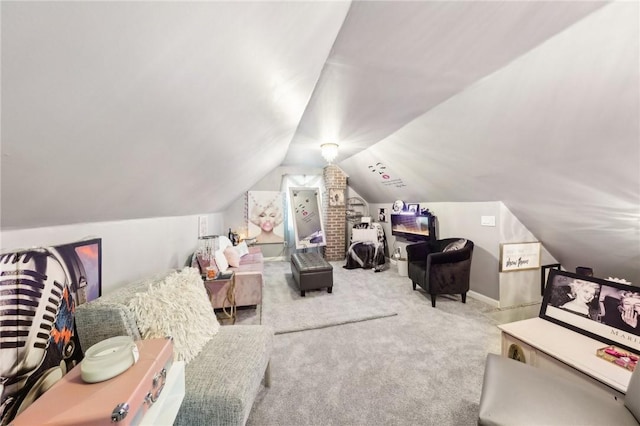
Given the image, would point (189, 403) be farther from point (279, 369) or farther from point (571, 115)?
point (571, 115)

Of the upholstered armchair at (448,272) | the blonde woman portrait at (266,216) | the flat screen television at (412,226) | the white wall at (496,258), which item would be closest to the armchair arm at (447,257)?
the upholstered armchair at (448,272)

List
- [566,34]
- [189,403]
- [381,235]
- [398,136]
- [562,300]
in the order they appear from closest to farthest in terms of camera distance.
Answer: [189,403]
[566,34]
[562,300]
[398,136]
[381,235]

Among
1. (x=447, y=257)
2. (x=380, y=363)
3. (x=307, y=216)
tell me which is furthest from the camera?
(x=307, y=216)

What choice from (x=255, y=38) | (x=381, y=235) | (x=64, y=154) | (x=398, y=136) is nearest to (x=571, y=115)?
(x=398, y=136)

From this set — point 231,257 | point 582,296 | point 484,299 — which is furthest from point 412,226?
point 231,257

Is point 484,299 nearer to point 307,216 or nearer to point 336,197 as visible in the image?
point 336,197

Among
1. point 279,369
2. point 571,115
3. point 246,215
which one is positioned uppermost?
point 571,115

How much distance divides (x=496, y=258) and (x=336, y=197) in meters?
3.59

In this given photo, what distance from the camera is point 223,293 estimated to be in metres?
2.75

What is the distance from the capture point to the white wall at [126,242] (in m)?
1.13

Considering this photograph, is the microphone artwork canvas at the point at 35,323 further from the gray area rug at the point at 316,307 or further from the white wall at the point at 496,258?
the white wall at the point at 496,258

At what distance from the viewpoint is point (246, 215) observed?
5.72 m

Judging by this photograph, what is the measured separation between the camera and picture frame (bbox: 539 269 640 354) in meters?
1.54

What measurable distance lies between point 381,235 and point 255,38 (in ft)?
16.7
